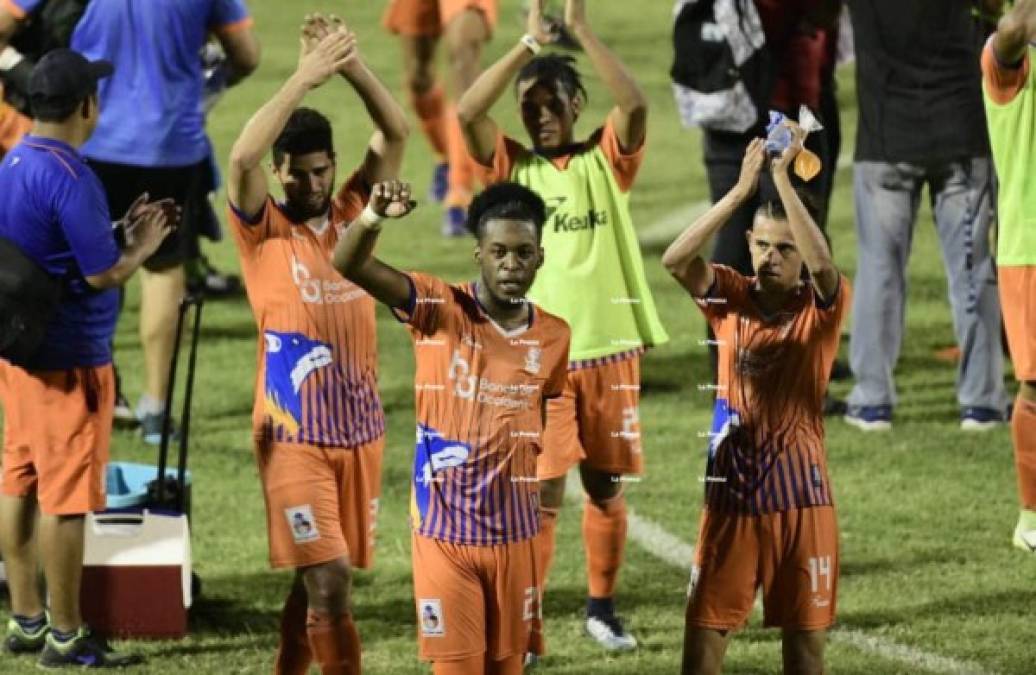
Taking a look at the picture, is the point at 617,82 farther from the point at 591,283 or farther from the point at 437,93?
the point at 437,93

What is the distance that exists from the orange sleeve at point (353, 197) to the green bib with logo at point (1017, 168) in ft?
7.53

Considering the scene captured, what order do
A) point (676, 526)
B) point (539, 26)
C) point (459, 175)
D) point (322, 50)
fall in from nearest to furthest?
point (322, 50) < point (539, 26) < point (676, 526) < point (459, 175)

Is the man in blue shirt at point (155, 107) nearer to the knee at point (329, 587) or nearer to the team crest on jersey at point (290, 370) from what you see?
the team crest on jersey at point (290, 370)

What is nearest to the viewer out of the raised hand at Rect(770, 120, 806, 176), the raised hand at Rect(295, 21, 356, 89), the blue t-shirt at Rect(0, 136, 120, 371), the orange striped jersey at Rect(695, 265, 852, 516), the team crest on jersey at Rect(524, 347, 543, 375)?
the raised hand at Rect(770, 120, 806, 176)

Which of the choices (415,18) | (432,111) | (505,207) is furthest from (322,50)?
(432,111)

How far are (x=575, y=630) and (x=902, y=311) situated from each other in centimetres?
338

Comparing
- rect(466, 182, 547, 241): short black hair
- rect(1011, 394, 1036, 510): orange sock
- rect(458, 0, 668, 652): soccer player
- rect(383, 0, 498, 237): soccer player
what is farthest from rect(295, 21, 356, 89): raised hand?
rect(383, 0, 498, 237): soccer player

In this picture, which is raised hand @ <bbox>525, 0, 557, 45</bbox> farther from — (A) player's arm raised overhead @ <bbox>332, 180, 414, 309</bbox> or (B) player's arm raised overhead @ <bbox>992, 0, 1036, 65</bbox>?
(B) player's arm raised overhead @ <bbox>992, 0, 1036, 65</bbox>

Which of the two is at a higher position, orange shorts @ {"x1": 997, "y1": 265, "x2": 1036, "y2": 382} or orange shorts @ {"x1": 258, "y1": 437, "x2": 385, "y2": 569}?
orange shorts @ {"x1": 997, "y1": 265, "x2": 1036, "y2": 382}

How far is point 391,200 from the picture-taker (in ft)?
20.1

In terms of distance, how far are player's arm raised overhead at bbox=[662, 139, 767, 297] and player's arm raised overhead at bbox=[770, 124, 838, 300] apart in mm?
60

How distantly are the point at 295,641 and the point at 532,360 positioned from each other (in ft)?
4.50

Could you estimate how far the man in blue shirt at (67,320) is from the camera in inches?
304

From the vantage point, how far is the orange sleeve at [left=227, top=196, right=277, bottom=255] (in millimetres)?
7180
